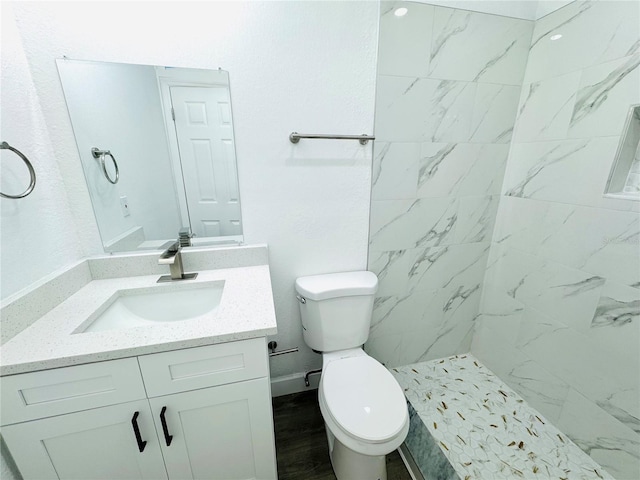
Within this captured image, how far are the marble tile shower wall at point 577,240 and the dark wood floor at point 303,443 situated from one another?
0.89 metres

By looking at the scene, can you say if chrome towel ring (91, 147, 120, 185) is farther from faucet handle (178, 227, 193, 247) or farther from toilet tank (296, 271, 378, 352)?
toilet tank (296, 271, 378, 352)

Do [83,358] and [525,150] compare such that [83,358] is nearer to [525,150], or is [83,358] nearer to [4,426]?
[4,426]

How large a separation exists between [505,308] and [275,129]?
1.64 m

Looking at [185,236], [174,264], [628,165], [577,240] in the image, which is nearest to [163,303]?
[174,264]

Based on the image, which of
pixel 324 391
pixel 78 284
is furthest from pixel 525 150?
pixel 78 284

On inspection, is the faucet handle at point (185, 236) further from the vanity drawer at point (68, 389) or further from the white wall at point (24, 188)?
the vanity drawer at point (68, 389)

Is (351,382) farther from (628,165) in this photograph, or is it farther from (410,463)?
(628,165)

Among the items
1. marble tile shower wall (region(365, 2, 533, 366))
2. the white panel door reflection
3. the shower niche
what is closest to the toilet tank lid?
marble tile shower wall (region(365, 2, 533, 366))

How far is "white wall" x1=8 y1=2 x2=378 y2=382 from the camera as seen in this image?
3.18 ft

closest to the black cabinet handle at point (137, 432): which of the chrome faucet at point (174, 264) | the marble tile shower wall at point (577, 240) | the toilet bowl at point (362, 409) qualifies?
the chrome faucet at point (174, 264)

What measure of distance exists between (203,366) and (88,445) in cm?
42

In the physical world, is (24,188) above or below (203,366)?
above

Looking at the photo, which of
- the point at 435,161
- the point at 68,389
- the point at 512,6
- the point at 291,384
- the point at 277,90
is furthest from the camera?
the point at 291,384

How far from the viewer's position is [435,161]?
142cm
